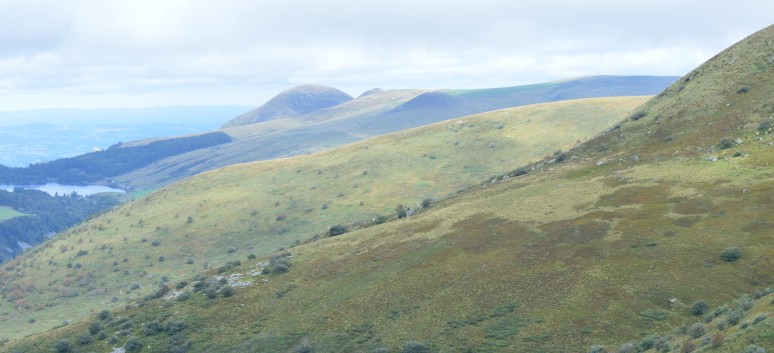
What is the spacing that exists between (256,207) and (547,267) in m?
114

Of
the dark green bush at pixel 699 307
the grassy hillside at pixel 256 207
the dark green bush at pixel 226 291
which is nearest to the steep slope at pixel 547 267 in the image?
the dark green bush at pixel 226 291

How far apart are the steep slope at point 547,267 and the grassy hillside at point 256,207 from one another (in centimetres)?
5873

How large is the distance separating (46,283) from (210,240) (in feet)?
112

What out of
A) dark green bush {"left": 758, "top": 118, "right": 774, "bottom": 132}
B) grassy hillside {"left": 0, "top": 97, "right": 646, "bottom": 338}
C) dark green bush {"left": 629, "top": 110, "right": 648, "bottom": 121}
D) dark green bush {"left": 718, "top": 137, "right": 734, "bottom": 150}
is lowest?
grassy hillside {"left": 0, "top": 97, "right": 646, "bottom": 338}

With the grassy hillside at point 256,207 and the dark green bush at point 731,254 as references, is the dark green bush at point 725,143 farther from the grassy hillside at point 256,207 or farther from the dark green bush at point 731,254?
the grassy hillside at point 256,207

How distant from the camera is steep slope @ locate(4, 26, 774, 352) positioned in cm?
4562

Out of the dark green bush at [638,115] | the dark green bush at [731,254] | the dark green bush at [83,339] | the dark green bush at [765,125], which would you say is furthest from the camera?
the dark green bush at [638,115]

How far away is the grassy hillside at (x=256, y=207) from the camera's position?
12656cm

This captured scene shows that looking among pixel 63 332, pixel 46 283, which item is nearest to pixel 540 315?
pixel 63 332

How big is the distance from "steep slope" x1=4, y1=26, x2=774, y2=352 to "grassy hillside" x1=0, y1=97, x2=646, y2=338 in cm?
5873

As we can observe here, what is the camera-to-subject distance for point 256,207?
158m

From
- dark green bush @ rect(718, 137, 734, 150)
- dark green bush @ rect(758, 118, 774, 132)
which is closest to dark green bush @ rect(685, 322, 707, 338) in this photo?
dark green bush @ rect(718, 137, 734, 150)

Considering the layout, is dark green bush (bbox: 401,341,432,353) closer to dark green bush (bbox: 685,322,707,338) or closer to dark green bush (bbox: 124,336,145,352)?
dark green bush (bbox: 685,322,707,338)

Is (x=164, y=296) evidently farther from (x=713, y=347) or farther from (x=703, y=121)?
(x=703, y=121)
